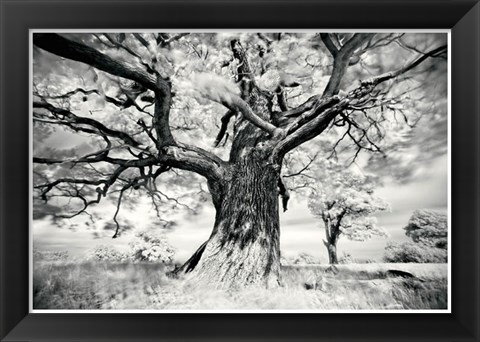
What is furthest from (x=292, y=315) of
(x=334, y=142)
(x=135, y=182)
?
(x=135, y=182)

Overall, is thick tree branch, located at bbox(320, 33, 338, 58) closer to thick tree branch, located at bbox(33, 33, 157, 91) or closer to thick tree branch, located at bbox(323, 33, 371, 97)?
thick tree branch, located at bbox(323, 33, 371, 97)

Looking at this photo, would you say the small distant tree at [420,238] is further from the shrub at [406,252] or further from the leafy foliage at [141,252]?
the leafy foliage at [141,252]

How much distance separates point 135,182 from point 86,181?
0.67 ft

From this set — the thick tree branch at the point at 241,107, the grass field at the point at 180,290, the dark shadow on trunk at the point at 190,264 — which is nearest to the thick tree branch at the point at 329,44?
the thick tree branch at the point at 241,107

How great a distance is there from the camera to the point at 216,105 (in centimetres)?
147

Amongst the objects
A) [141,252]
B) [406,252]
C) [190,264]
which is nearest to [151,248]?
[141,252]

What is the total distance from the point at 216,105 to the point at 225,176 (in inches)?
12.2

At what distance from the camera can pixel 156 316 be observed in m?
1.41

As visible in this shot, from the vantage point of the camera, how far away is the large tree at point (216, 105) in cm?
144

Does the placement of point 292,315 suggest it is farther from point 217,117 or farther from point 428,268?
point 217,117

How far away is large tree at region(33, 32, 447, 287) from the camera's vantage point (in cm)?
144

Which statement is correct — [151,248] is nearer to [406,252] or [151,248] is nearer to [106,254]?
[106,254]

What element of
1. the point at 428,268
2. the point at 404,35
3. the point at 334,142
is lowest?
the point at 428,268

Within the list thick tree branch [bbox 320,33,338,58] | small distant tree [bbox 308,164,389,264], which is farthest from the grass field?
thick tree branch [bbox 320,33,338,58]
